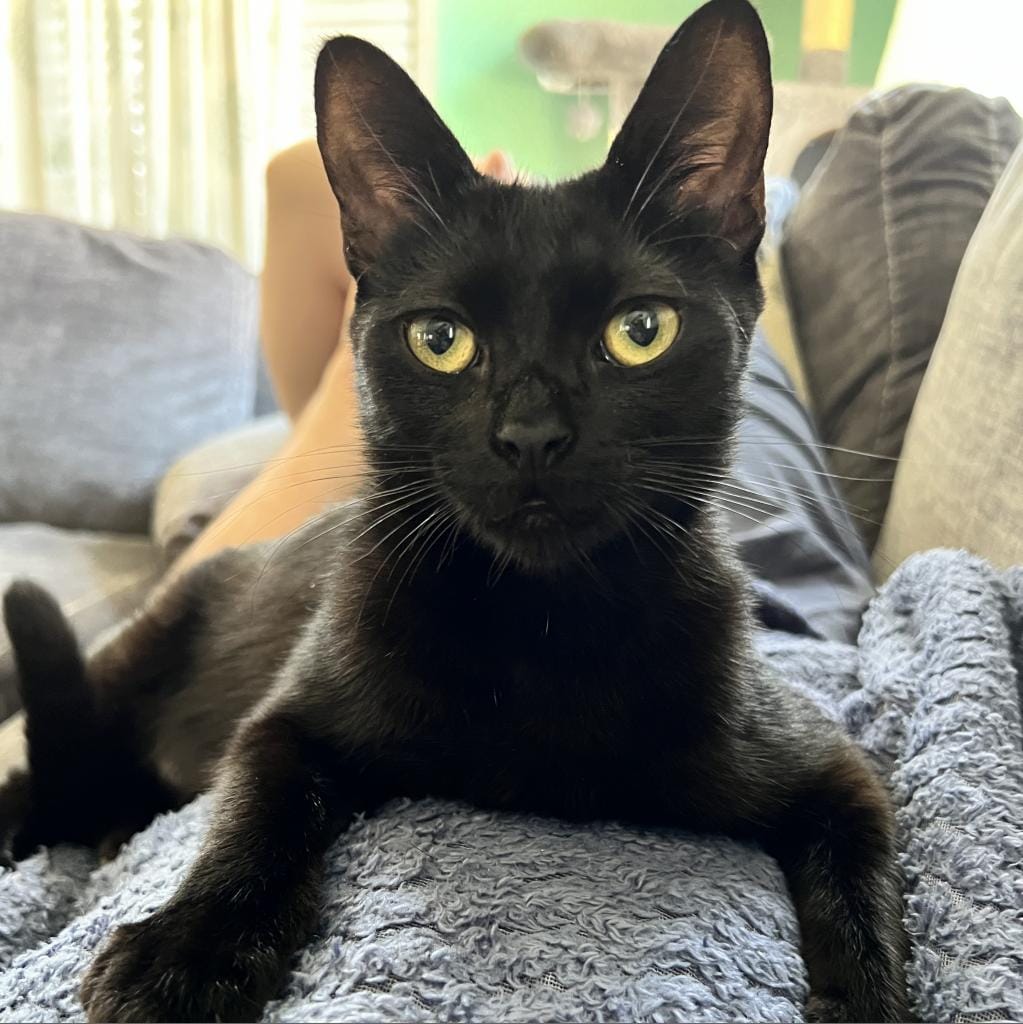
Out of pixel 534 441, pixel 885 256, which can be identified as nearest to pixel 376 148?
pixel 534 441

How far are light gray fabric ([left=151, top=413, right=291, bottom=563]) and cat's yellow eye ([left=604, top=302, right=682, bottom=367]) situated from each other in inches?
39.3

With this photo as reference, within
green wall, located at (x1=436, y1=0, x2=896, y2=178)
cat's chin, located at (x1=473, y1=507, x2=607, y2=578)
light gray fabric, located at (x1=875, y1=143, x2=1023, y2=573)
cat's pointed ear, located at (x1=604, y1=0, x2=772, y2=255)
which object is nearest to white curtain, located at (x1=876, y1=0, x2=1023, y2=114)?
light gray fabric, located at (x1=875, y1=143, x2=1023, y2=573)

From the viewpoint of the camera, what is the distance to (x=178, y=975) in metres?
0.52

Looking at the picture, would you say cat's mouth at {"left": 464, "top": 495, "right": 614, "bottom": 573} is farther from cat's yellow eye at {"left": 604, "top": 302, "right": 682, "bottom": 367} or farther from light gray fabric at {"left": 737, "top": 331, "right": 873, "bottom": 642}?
light gray fabric at {"left": 737, "top": 331, "right": 873, "bottom": 642}

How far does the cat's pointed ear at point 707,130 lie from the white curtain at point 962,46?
35.2 inches

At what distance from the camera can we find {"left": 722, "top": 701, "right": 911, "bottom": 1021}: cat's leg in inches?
22.7

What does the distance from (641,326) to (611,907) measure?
0.39 metres

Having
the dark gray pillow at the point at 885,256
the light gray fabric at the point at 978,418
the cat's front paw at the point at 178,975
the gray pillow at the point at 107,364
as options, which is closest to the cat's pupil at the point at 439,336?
the cat's front paw at the point at 178,975

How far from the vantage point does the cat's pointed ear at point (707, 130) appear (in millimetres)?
718

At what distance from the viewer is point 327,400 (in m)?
1.45

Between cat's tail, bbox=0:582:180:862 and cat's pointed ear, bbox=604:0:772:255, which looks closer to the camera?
cat's pointed ear, bbox=604:0:772:255

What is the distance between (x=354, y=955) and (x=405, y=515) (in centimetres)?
34

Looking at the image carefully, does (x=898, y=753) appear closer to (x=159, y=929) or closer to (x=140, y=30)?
(x=159, y=929)

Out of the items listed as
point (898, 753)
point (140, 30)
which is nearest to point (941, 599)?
point (898, 753)
